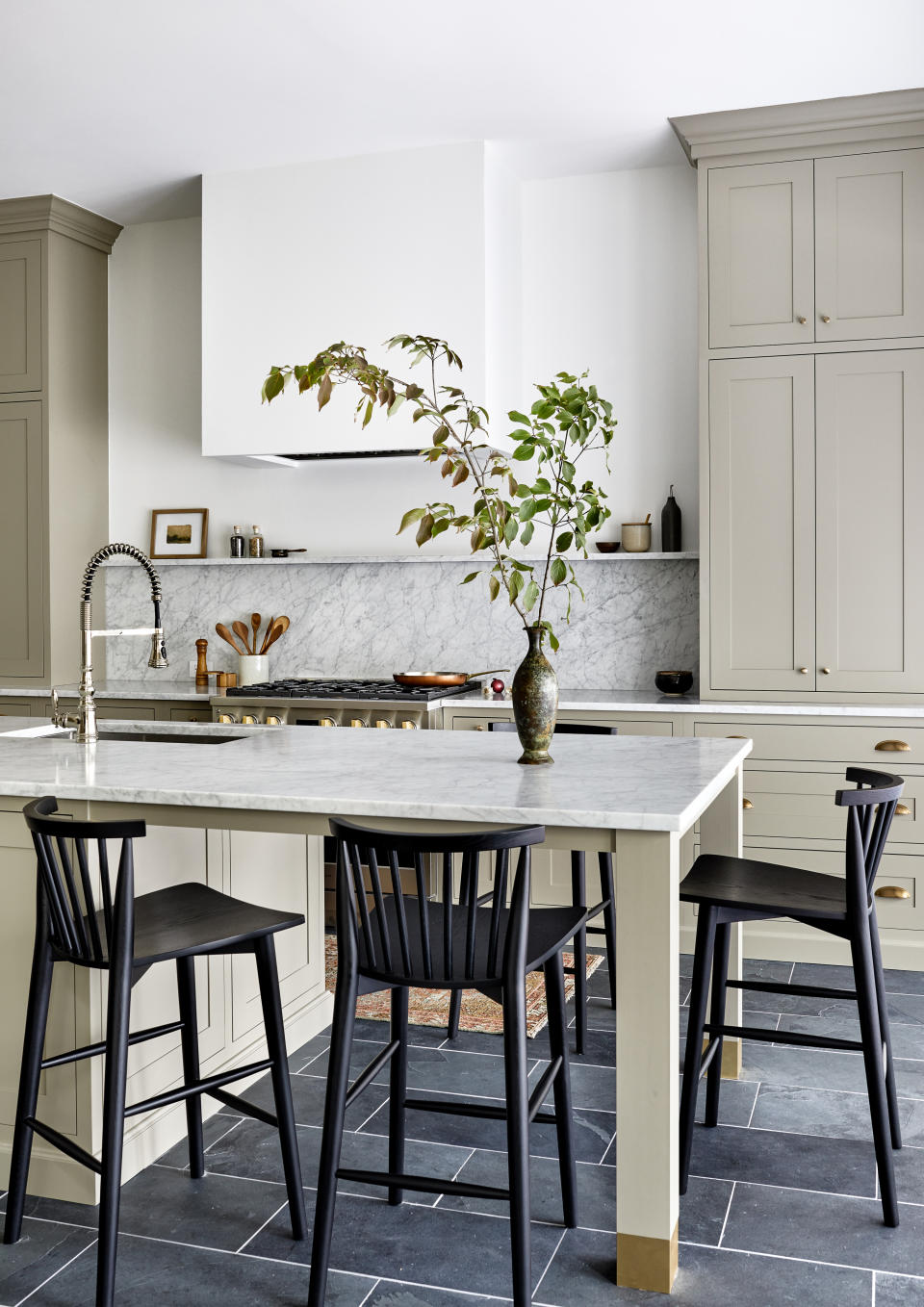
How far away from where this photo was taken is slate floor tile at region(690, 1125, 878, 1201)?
2.64 meters

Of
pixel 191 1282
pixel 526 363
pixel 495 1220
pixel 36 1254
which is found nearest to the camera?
pixel 191 1282

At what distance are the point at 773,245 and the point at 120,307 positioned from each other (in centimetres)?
321

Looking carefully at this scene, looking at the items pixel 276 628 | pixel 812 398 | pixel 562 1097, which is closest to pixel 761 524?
pixel 812 398

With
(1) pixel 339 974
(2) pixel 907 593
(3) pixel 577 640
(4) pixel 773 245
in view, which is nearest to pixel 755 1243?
(1) pixel 339 974

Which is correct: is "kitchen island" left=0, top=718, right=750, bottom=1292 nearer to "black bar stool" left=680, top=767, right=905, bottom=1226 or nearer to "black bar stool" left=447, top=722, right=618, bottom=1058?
"black bar stool" left=680, top=767, right=905, bottom=1226

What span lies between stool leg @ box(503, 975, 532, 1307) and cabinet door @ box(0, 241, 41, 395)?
4.36m

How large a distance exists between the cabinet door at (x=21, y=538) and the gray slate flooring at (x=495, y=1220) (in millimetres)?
2952

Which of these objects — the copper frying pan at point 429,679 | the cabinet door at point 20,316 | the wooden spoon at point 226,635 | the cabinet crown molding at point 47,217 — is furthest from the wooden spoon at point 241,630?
the cabinet crown molding at point 47,217

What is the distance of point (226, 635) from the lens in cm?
557

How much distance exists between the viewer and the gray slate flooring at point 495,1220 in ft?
7.29

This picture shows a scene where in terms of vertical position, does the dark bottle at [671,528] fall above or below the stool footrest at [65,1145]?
above

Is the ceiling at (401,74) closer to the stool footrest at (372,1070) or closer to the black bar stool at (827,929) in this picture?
the black bar stool at (827,929)

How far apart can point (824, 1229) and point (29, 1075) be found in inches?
66.2

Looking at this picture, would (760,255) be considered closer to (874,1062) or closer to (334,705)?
(334,705)
